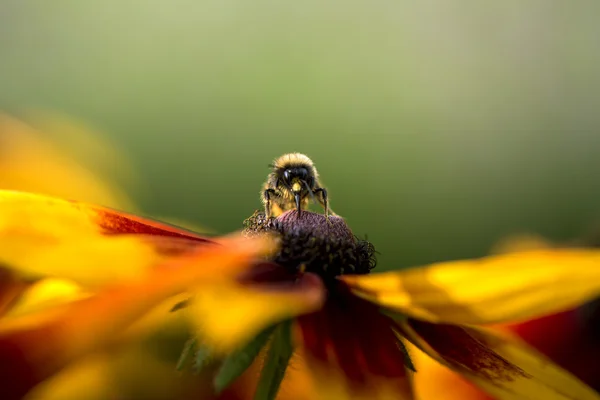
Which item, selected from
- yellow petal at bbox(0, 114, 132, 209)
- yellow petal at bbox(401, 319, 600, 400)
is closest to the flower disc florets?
yellow petal at bbox(401, 319, 600, 400)

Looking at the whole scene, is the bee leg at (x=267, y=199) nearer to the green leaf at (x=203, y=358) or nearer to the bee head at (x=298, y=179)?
the bee head at (x=298, y=179)

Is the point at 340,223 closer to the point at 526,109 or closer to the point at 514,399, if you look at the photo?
the point at 514,399

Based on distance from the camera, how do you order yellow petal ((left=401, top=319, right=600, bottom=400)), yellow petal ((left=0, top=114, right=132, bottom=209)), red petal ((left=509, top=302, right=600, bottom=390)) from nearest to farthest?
yellow petal ((left=401, top=319, right=600, bottom=400)), red petal ((left=509, top=302, right=600, bottom=390)), yellow petal ((left=0, top=114, right=132, bottom=209))

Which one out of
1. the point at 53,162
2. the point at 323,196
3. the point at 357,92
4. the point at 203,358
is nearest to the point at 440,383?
the point at 323,196

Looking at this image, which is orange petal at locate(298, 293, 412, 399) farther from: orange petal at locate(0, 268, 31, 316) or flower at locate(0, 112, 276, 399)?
orange petal at locate(0, 268, 31, 316)

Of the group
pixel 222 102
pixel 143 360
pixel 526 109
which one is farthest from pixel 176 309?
pixel 526 109
